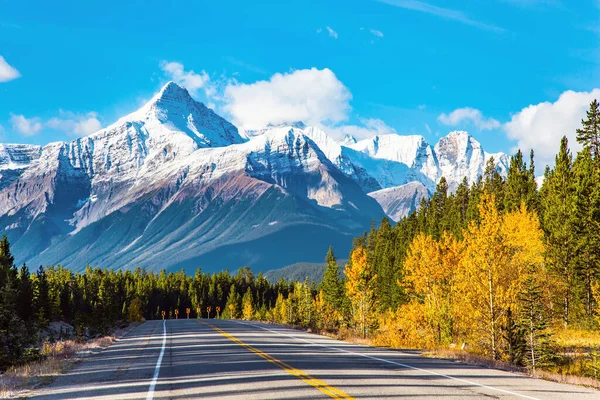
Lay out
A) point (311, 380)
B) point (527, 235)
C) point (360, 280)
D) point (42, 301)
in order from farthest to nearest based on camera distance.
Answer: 1. point (42, 301)
2. point (360, 280)
3. point (527, 235)
4. point (311, 380)

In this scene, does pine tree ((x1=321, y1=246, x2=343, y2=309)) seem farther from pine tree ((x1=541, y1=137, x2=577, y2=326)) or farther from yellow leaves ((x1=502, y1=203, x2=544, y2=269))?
yellow leaves ((x1=502, y1=203, x2=544, y2=269))

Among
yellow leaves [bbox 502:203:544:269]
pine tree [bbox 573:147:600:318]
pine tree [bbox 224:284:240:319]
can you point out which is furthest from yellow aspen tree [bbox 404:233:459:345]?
pine tree [bbox 224:284:240:319]

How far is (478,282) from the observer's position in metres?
27.4

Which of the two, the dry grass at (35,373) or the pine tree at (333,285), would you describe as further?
the pine tree at (333,285)

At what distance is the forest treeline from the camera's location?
2658cm

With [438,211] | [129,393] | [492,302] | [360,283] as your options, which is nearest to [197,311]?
[438,211]

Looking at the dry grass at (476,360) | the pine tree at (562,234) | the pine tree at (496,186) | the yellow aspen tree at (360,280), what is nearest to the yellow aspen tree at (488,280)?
the dry grass at (476,360)

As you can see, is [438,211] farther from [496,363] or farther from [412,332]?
[496,363]

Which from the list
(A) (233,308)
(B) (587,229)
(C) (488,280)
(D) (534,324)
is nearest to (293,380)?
(D) (534,324)

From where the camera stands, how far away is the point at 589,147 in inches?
2365

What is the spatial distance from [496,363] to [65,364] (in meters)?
16.3

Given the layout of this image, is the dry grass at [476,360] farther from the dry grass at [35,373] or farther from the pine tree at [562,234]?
the pine tree at [562,234]

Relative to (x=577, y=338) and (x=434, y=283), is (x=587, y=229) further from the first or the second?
(x=434, y=283)

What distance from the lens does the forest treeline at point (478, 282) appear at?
26.6 metres
